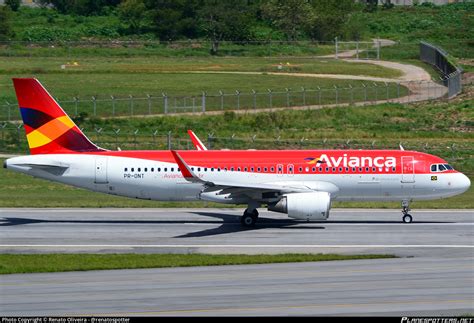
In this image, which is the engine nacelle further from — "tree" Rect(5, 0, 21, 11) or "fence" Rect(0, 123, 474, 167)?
"tree" Rect(5, 0, 21, 11)

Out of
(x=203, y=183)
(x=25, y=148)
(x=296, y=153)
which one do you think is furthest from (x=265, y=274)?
(x=25, y=148)

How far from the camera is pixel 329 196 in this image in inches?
1800

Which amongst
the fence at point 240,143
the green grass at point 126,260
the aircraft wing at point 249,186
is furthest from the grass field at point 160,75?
the green grass at point 126,260

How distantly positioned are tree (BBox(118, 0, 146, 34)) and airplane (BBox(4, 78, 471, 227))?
327 ft

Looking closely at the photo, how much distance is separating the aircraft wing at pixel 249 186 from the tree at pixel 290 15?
326 ft

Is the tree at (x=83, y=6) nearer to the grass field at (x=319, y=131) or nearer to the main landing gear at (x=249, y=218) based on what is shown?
the grass field at (x=319, y=131)

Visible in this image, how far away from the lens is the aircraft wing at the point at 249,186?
44.9m

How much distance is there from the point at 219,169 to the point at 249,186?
2.97 m

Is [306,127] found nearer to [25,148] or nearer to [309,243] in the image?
[25,148]

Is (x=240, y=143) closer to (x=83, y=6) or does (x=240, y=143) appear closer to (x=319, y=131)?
(x=319, y=131)

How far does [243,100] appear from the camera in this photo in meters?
95.3

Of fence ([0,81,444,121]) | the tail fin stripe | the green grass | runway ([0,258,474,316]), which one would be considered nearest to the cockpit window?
the green grass

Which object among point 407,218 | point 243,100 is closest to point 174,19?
point 243,100

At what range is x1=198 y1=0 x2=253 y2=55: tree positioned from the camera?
13938 cm
